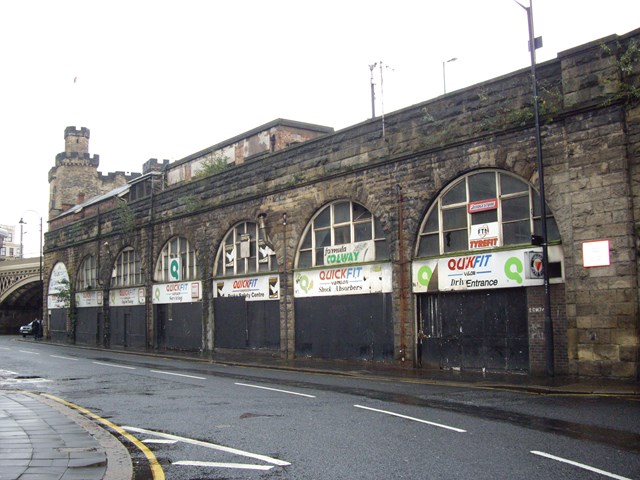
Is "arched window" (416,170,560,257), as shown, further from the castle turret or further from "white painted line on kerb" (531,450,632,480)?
the castle turret

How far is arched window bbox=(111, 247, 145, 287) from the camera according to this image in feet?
129

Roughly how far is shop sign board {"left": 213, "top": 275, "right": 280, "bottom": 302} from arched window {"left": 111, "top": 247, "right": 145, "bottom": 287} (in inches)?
376

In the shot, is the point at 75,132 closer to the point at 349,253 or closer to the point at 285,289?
the point at 285,289

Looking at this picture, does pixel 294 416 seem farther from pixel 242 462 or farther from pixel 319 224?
pixel 319 224

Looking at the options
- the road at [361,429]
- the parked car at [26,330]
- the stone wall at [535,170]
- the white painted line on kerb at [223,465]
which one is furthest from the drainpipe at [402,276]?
the parked car at [26,330]

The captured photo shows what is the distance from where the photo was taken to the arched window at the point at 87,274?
150 ft

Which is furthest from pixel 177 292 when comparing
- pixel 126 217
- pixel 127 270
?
pixel 126 217

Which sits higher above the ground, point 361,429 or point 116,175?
point 116,175

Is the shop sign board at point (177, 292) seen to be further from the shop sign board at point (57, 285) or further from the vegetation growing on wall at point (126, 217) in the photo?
the shop sign board at point (57, 285)

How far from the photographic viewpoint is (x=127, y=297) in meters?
40.1

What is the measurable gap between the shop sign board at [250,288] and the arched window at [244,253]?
393 mm

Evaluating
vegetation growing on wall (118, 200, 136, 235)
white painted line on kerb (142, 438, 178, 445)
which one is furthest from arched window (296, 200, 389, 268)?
vegetation growing on wall (118, 200, 136, 235)

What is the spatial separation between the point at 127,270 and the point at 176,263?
23.7 ft

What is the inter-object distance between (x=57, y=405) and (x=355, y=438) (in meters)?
7.01
